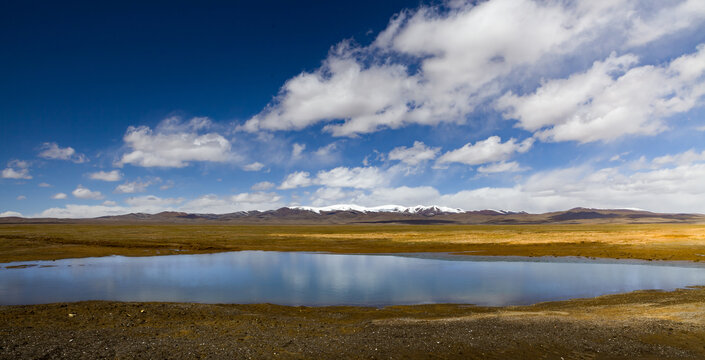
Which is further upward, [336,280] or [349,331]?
[349,331]

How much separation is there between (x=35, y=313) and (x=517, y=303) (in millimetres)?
25355

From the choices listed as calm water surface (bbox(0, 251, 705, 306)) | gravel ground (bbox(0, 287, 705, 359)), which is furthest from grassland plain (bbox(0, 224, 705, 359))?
calm water surface (bbox(0, 251, 705, 306))

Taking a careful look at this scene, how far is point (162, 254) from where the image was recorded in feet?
179

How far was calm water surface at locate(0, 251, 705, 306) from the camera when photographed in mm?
25266

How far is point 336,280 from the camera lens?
32531 mm

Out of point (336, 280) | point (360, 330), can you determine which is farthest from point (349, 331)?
point (336, 280)

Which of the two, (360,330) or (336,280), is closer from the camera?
(360,330)

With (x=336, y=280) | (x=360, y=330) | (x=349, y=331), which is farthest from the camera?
(x=336, y=280)

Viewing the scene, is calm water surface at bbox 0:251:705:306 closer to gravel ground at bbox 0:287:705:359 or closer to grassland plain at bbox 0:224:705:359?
grassland plain at bbox 0:224:705:359

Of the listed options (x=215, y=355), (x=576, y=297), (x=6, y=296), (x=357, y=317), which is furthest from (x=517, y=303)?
(x=6, y=296)

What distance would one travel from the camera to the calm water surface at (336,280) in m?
25.3

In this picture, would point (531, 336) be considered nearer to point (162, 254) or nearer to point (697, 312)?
point (697, 312)

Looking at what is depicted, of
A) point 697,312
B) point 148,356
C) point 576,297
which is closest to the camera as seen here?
point 148,356

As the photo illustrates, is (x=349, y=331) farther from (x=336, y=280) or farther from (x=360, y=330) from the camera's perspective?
(x=336, y=280)
